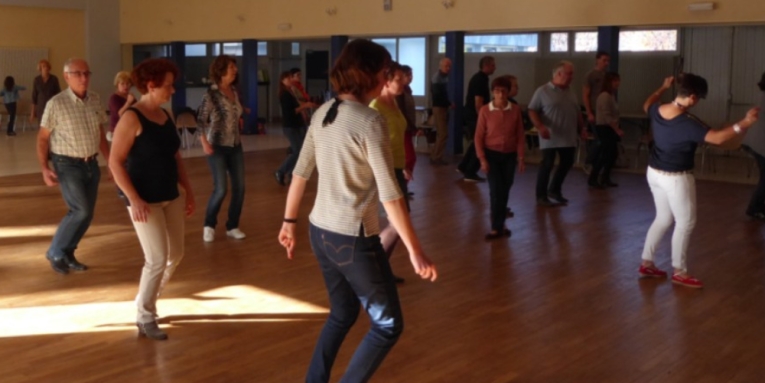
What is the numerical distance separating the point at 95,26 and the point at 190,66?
2804 millimetres

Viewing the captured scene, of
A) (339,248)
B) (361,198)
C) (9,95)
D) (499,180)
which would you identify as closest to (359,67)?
(361,198)

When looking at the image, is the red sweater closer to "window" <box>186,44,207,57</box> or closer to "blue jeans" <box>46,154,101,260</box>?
"blue jeans" <box>46,154,101,260</box>

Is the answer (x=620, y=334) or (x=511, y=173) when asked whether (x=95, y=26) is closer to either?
(x=511, y=173)

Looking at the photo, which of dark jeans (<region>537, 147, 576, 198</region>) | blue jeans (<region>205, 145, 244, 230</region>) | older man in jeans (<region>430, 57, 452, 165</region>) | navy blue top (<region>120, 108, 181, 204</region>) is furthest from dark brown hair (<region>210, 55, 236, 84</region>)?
older man in jeans (<region>430, 57, 452, 165</region>)

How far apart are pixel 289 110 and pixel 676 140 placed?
631cm

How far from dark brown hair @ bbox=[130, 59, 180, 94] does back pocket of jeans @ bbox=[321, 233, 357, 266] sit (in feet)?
6.05

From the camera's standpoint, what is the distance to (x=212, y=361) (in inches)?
185

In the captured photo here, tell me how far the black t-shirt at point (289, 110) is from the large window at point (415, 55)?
8.78 metres

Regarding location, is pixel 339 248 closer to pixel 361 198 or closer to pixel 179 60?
pixel 361 198

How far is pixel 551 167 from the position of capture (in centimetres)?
998

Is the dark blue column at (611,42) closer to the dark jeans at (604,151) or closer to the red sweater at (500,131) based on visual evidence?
the dark jeans at (604,151)

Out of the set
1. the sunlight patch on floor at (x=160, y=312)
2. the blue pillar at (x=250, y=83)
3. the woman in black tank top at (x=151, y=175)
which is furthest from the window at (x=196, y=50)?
the woman in black tank top at (x=151, y=175)

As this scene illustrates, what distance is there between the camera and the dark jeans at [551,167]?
9.78 metres

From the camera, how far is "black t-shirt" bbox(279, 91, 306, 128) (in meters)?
11.4
